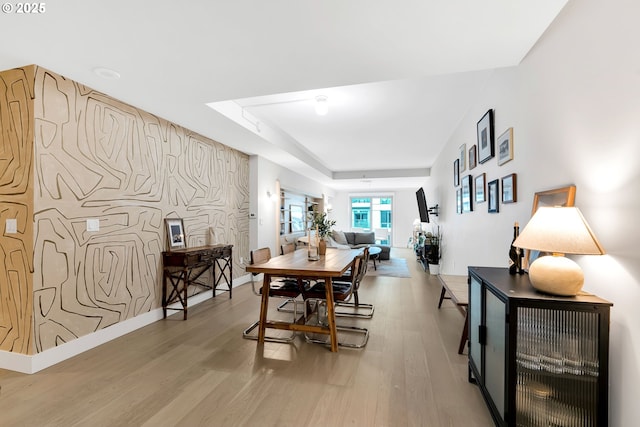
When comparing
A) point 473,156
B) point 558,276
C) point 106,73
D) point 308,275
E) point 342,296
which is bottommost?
Answer: point 342,296

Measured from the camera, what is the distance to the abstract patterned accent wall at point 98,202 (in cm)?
235

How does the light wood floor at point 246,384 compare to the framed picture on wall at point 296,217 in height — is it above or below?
below

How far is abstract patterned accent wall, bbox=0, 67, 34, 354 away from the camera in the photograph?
2.29 metres

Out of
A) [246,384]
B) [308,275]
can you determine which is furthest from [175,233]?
[246,384]

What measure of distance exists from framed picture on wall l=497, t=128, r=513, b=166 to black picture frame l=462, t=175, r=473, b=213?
3.07 feet

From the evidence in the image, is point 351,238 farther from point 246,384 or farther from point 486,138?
point 246,384

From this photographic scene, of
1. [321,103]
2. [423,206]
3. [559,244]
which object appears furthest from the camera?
[423,206]

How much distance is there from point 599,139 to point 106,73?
10.8 ft

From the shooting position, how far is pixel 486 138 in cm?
278

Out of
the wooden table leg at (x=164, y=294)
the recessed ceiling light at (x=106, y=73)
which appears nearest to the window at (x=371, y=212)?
the wooden table leg at (x=164, y=294)

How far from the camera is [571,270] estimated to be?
131 cm

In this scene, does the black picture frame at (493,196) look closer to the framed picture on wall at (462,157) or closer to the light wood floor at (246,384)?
the framed picture on wall at (462,157)

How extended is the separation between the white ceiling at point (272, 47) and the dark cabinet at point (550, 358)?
60.5 inches

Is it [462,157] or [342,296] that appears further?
[462,157]
